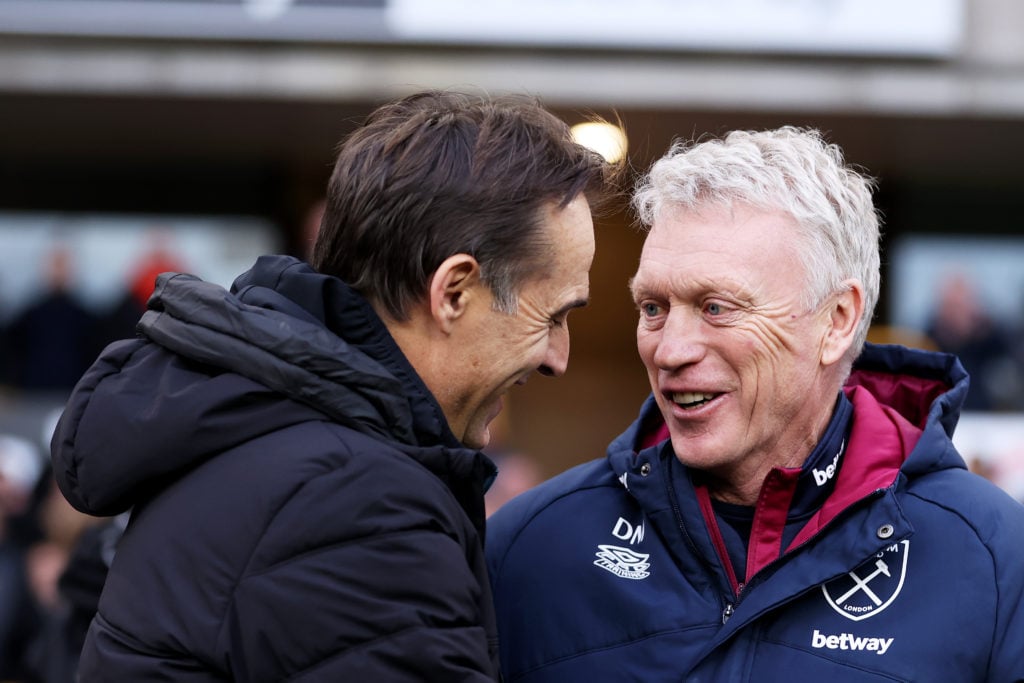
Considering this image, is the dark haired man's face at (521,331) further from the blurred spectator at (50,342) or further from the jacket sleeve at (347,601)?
the blurred spectator at (50,342)

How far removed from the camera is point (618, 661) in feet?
7.61

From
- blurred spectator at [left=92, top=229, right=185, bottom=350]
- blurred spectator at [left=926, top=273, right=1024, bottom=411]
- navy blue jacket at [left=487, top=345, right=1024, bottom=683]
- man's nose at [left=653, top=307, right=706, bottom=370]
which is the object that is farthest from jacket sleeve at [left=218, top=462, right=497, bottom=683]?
blurred spectator at [left=926, top=273, right=1024, bottom=411]

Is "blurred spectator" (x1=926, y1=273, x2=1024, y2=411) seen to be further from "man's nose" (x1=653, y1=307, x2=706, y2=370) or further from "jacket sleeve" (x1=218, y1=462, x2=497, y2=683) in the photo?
"jacket sleeve" (x1=218, y1=462, x2=497, y2=683)

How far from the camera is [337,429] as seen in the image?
5.90ft

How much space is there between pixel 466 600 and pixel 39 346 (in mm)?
7788

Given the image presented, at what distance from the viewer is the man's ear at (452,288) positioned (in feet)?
6.59

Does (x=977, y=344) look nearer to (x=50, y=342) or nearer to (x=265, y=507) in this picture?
(x=50, y=342)

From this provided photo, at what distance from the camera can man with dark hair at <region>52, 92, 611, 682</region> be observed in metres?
1.69

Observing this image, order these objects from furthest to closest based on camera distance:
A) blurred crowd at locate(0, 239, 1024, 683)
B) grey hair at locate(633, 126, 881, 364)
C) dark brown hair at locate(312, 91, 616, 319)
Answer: blurred crowd at locate(0, 239, 1024, 683) → grey hair at locate(633, 126, 881, 364) → dark brown hair at locate(312, 91, 616, 319)

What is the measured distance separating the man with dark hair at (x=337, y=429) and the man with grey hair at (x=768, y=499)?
36 cm

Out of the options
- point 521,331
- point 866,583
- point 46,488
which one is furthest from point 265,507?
point 46,488

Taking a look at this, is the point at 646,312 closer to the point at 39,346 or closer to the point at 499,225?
the point at 499,225

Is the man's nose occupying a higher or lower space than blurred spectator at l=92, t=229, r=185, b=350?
higher

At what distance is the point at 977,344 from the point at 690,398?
23.9 feet
